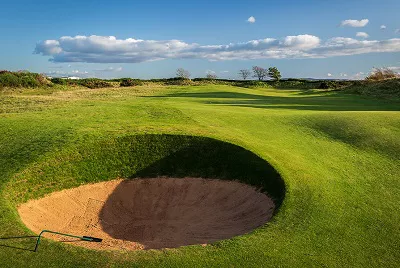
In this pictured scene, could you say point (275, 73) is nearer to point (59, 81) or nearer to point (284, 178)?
point (59, 81)

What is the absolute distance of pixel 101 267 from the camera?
8.25 metres

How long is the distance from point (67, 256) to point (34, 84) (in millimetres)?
52843

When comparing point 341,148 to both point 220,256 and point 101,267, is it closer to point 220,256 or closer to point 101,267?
point 220,256

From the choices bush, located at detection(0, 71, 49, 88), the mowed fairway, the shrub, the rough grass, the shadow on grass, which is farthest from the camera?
the shrub

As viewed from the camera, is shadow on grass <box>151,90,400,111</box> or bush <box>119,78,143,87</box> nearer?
shadow on grass <box>151,90,400,111</box>

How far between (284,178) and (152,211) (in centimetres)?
519

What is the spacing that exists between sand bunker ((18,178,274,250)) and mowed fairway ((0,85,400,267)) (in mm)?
936

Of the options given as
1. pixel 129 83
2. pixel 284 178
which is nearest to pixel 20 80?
pixel 129 83

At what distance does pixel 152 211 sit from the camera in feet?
45.9

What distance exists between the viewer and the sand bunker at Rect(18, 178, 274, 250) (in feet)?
37.7

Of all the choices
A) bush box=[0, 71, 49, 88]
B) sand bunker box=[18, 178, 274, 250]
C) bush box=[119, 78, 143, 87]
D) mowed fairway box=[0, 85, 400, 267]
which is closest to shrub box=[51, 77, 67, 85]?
bush box=[0, 71, 49, 88]

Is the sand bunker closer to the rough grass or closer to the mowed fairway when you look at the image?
the mowed fairway

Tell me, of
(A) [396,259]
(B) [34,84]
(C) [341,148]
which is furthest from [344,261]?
(B) [34,84]

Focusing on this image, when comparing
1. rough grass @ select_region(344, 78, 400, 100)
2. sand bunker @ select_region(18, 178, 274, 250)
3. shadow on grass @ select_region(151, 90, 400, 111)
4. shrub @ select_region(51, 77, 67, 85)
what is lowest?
sand bunker @ select_region(18, 178, 274, 250)
